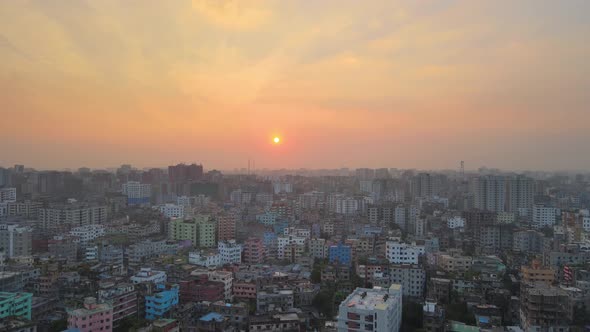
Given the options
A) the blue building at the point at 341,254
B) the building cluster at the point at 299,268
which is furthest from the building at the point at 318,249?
the blue building at the point at 341,254

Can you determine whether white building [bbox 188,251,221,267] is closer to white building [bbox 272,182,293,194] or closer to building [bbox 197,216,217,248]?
Result: building [bbox 197,216,217,248]

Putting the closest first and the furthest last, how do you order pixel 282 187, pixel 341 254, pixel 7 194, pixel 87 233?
1. pixel 341 254
2. pixel 87 233
3. pixel 7 194
4. pixel 282 187

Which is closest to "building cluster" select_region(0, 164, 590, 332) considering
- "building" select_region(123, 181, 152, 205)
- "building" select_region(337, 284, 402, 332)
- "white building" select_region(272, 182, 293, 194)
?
"building" select_region(337, 284, 402, 332)

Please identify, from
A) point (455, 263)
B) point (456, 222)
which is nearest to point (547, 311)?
point (455, 263)

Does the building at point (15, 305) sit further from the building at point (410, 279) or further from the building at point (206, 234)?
the building at point (206, 234)

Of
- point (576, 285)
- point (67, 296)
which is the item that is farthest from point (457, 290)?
point (67, 296)

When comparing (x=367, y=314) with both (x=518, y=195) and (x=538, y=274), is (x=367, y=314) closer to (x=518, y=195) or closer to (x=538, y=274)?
(x=538, y=274)

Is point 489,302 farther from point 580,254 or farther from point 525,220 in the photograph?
point 525,220
